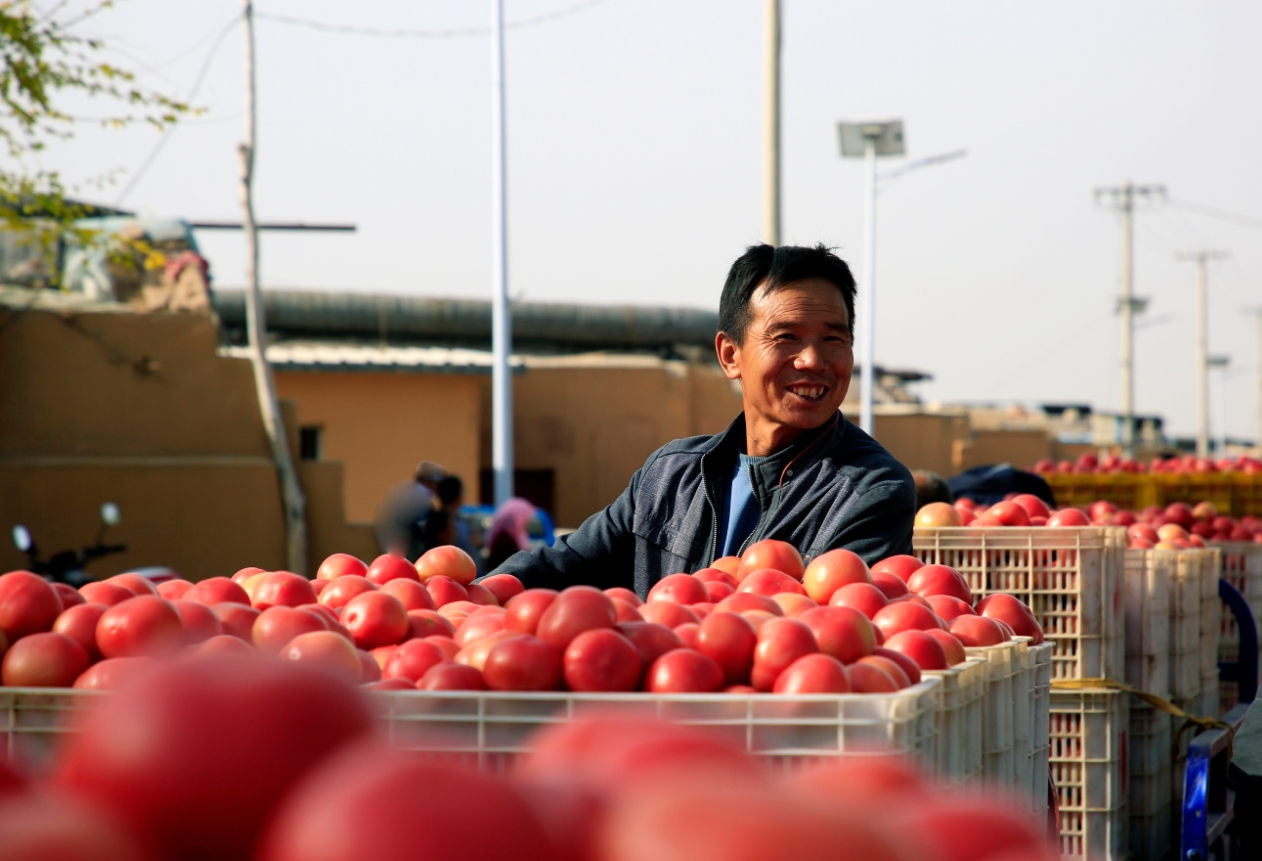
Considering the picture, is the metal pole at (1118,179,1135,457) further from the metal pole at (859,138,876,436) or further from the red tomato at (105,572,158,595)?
the red tomato at (105,572,158,595)

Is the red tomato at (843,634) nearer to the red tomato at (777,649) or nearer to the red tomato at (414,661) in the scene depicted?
the red tomato at (777,649)

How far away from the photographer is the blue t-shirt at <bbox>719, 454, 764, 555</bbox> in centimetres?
390

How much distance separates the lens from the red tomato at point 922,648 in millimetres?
2438

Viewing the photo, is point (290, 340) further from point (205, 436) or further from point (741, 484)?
point (741, 484)

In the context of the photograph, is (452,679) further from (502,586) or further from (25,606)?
(502,586)

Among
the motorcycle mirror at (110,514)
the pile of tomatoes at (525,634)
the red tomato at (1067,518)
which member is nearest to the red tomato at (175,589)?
the pile of tomatoes at (525,634)

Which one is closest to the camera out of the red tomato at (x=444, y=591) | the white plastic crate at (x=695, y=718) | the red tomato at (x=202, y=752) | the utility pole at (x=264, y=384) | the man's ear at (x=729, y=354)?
the red tomato at (x=202, y=752)

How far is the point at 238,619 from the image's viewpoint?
253 cm

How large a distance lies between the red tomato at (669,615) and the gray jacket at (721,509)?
42.7 inches

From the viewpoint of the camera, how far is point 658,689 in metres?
2.17

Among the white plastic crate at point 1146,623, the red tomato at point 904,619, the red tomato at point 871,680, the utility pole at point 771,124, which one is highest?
the utility pole at point 771,124

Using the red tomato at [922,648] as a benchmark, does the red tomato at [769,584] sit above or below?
above

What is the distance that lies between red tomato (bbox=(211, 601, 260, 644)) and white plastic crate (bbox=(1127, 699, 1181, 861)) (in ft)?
12.9

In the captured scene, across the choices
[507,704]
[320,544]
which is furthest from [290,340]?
[507,704]
